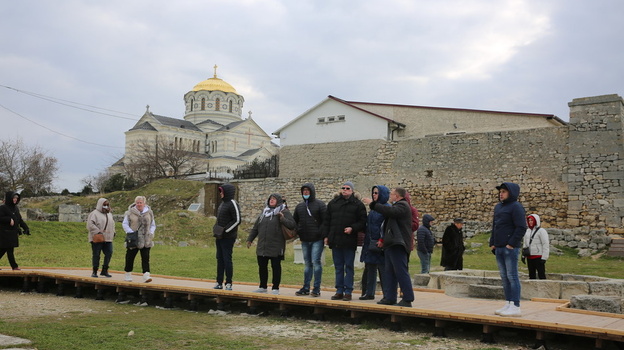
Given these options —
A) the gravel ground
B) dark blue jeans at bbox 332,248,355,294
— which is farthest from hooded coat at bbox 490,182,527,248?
dark blue jeans at bbox 332,248,355,294

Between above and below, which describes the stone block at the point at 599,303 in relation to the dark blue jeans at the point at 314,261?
below

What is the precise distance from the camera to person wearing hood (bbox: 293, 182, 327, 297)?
890 cm

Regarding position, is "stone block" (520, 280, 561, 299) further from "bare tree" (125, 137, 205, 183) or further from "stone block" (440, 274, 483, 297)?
"bare tree" (125, 137, 205, 183)

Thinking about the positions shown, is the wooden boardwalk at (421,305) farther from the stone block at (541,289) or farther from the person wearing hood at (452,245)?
the person wearing hood at (452,245)

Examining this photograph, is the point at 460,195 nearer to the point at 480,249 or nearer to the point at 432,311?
the point at 480,249

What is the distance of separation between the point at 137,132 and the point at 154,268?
52.7 meters

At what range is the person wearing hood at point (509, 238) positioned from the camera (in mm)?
6867

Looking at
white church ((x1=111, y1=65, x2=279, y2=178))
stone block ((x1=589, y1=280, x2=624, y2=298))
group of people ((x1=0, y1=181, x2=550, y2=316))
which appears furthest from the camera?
white church ((x1=111, y1=65, x2=279, y2=178))

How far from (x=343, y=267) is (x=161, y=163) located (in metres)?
50.7

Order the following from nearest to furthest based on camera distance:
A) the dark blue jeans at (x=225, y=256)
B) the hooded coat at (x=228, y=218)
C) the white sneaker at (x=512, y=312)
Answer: the white sneaker at (x=512, y=312)
the hooded coat at (x=228, y=218)
the dark blue jeans at (x=225, y=256)

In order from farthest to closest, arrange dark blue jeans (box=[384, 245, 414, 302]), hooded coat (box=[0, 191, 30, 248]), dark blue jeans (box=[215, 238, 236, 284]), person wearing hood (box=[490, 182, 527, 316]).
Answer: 1. hooded coat (box=[0, 191, 30, 248])
2. dark blue jeans (box=[215, 238, 236, 284])
3. dark blue jeans (box=[384, 245, 414, 302])
4. person wearing hood (box=[490, 182, 527, 316])

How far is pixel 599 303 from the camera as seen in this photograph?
731cm

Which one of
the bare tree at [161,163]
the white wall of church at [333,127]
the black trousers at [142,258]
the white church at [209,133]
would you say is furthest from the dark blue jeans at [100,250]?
the white church at [209,133]

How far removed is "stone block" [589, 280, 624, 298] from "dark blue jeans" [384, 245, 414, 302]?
312cm
